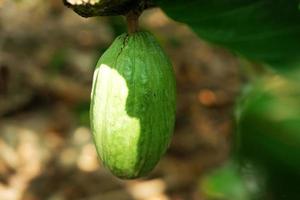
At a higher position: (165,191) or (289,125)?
(289,125)

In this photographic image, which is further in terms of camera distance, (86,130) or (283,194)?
(86,130)

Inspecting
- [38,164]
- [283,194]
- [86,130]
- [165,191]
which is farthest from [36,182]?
[283,194]

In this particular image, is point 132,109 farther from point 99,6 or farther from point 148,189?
point 148,189

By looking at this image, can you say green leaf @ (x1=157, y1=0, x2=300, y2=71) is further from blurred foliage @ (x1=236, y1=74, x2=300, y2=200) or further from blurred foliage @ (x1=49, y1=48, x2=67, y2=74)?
blurred foliage @ (x1=49, y1=48, x2=67, y2=74)

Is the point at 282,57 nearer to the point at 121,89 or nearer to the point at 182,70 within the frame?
the point at 121,89

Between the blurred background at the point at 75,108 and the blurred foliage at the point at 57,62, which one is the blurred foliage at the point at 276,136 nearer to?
the blurred background at the point at 75,108
